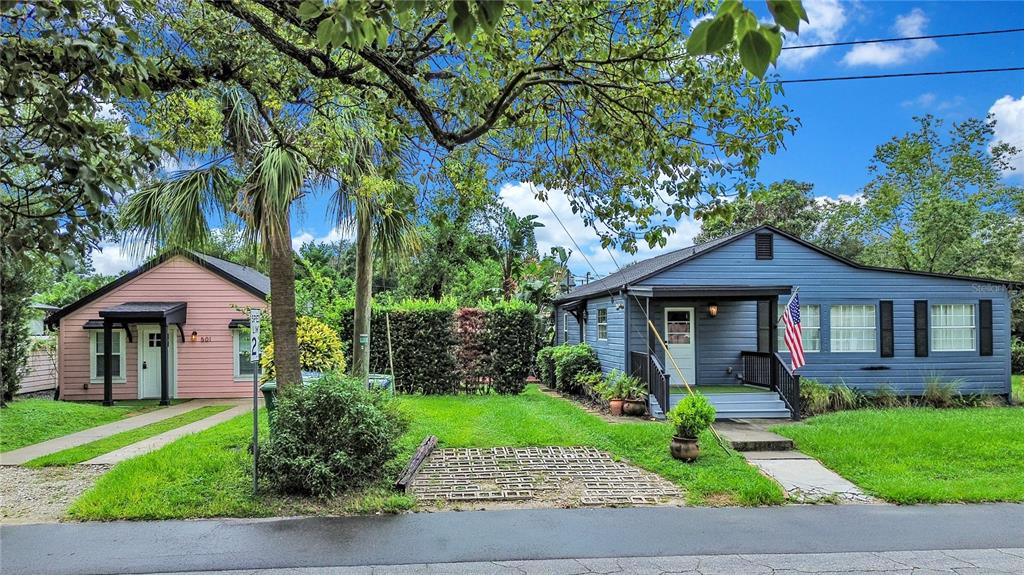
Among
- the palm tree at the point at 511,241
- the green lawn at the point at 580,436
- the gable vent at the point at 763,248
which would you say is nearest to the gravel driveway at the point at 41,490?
the green lawn at the point at 580,436

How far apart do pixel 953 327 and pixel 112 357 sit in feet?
68.5

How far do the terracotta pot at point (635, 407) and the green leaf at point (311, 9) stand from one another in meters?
9.96

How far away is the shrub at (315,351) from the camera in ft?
35.0

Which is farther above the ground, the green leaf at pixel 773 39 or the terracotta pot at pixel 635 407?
the green leaf at pixel 773 39

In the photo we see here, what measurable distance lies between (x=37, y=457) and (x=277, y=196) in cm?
541

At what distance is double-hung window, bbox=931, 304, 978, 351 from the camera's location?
13500 mm

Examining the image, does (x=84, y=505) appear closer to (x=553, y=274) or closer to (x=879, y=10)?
(x=879, y=10)

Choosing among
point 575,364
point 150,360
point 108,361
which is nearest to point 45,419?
point 108,361

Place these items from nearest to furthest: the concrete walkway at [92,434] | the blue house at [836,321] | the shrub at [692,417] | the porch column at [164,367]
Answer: the shrub at [692,417] → the concrete walkway at [92,434] → the blue house at [836,321] → the porch column at [164,367]

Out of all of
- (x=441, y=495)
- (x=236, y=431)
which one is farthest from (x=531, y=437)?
(x=236, y=431)

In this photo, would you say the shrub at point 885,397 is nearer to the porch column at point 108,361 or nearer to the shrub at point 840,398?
the shrub at point 840,398

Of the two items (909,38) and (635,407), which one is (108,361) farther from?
(909,38)

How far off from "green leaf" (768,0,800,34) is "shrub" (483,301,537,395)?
44.1 feet

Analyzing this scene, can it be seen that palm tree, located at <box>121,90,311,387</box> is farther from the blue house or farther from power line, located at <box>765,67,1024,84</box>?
the blue house
